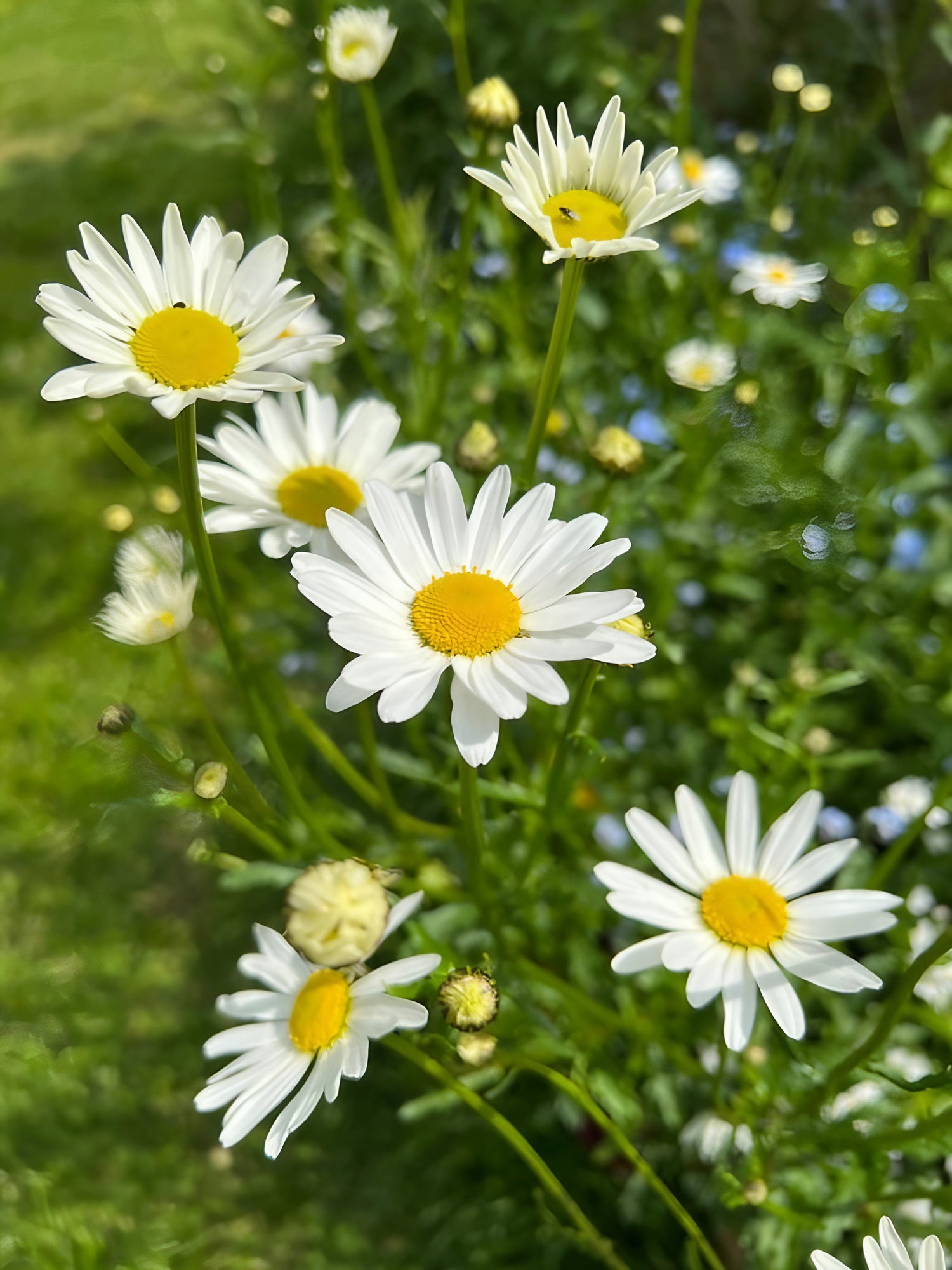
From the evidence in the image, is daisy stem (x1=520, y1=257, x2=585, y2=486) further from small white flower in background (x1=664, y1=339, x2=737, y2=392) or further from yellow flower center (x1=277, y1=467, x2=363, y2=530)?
small white flower in background (x1=664, y1=339, x2=737, y2=392)

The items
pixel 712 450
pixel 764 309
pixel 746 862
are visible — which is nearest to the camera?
pixel 746 862

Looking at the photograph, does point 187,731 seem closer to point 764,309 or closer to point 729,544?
point 729,544

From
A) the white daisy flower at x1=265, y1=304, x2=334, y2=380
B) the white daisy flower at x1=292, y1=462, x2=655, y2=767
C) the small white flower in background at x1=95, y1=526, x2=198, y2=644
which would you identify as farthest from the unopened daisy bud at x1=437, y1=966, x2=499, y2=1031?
the white daisy flower at x1=265, y1=304, x2=334, y2=380

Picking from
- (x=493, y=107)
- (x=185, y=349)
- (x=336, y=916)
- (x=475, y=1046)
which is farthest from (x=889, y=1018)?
(x=493, y=107)

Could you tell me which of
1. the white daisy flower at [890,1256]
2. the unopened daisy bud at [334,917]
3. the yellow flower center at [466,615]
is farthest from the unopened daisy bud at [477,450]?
the white daisy flower at [890,1256]

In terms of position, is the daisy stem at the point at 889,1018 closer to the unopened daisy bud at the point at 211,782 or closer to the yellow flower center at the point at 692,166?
the unopened daisy bud at the point at 211,782

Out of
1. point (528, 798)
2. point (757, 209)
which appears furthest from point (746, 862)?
point (757, 209)
